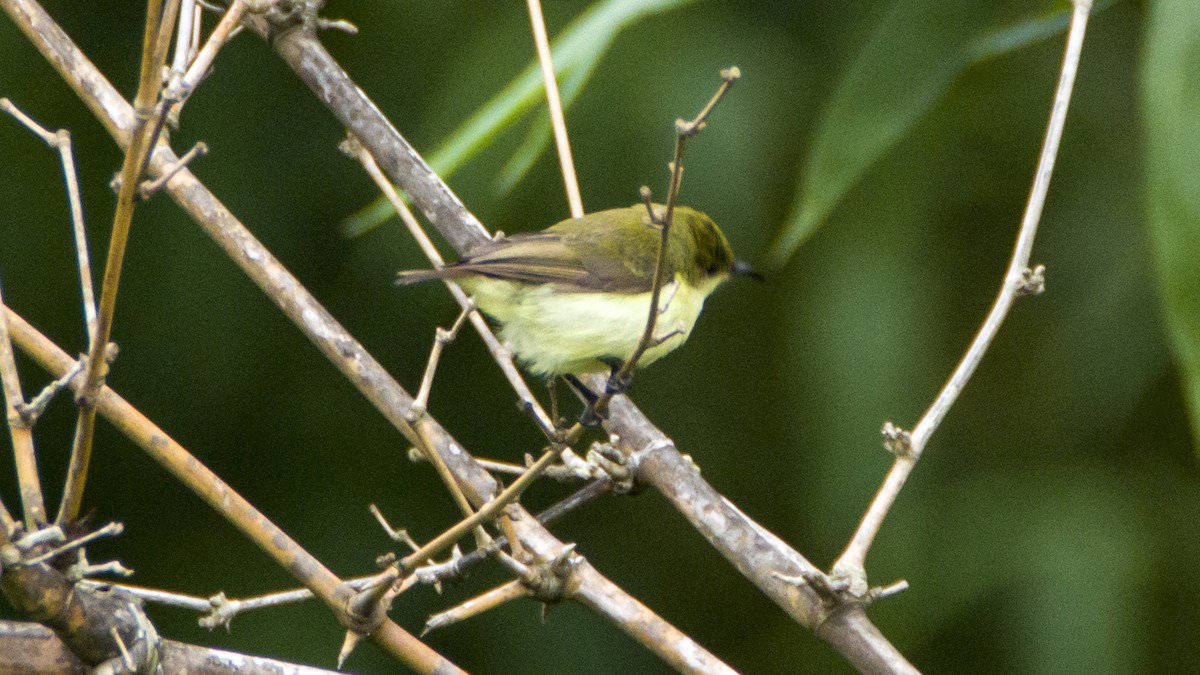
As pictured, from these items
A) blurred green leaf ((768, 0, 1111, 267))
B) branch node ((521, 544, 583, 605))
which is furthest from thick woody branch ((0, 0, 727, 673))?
blurred green leaf ((768, 0, 1111, 267))

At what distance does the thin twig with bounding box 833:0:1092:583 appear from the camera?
106 cm

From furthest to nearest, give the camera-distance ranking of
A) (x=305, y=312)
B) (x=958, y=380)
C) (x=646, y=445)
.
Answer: (x=646, y=445) → (x=305, y=312) → (x=958, y=380)

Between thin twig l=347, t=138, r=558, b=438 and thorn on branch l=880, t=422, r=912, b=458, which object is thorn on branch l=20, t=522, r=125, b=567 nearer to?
thin twig l=347, t=138, r=558, b=438

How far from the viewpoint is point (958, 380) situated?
3.61ft

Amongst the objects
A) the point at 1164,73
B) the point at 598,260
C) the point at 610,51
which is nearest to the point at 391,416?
the point at 598,260

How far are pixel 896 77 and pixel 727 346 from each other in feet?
3.01

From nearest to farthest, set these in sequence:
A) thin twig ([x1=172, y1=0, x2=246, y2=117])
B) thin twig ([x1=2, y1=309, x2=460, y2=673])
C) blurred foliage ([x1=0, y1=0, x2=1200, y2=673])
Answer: thin twig ([x1=172, y1=0, x2=246, y2=117]) < thin twig ([x1=2, y1=309, x2=460, y2=673]) < blurred foliage ([x1=0, y1=0, x2=1200, y2=673])

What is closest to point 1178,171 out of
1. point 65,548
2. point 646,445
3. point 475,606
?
point 646,445

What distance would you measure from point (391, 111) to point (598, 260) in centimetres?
76

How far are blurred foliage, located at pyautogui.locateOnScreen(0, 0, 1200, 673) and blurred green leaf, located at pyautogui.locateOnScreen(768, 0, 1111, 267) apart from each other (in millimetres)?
193

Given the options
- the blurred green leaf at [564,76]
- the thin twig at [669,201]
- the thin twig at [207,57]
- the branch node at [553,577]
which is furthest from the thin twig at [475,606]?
the blurred green leaf at [564,76]

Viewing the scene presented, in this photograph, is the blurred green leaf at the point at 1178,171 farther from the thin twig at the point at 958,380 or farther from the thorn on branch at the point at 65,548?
the thorn on branch at the point at 65,548

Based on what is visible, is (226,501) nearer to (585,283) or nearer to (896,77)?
(585,283)

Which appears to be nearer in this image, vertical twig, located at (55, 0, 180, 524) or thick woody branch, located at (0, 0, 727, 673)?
vertical twig, located at (55, 0, 180, 524)
